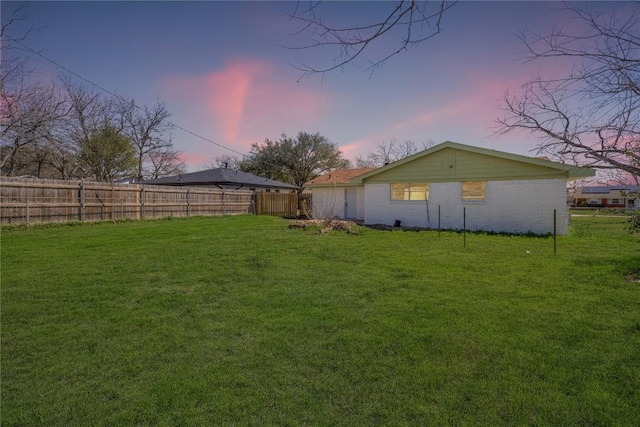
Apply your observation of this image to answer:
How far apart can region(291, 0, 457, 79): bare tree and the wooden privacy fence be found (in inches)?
510

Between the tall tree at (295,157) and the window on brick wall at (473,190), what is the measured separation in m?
25.6

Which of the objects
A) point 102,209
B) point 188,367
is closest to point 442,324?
point 188,367

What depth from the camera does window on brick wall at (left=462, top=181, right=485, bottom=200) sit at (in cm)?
1359

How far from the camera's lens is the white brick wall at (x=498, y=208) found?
12148mm

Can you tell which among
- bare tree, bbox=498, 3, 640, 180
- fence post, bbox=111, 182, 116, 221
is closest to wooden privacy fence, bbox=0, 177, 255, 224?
fence post, bbox=111, 182, 116, 221

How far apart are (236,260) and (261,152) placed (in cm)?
3342

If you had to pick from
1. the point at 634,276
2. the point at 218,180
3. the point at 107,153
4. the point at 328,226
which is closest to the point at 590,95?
the point at 634,276

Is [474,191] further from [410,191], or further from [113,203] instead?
[113,203]

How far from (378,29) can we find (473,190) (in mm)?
12943

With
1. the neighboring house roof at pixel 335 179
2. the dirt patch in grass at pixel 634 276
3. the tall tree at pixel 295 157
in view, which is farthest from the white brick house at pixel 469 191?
the tall tree at pixel 295 157

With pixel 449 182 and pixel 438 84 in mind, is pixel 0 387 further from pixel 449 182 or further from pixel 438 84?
pixel 449 182

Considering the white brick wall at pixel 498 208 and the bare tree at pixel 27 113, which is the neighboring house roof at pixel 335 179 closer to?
the white brick wall at pixel 498 208

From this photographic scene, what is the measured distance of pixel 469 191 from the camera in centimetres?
1384

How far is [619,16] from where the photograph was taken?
2936mm
